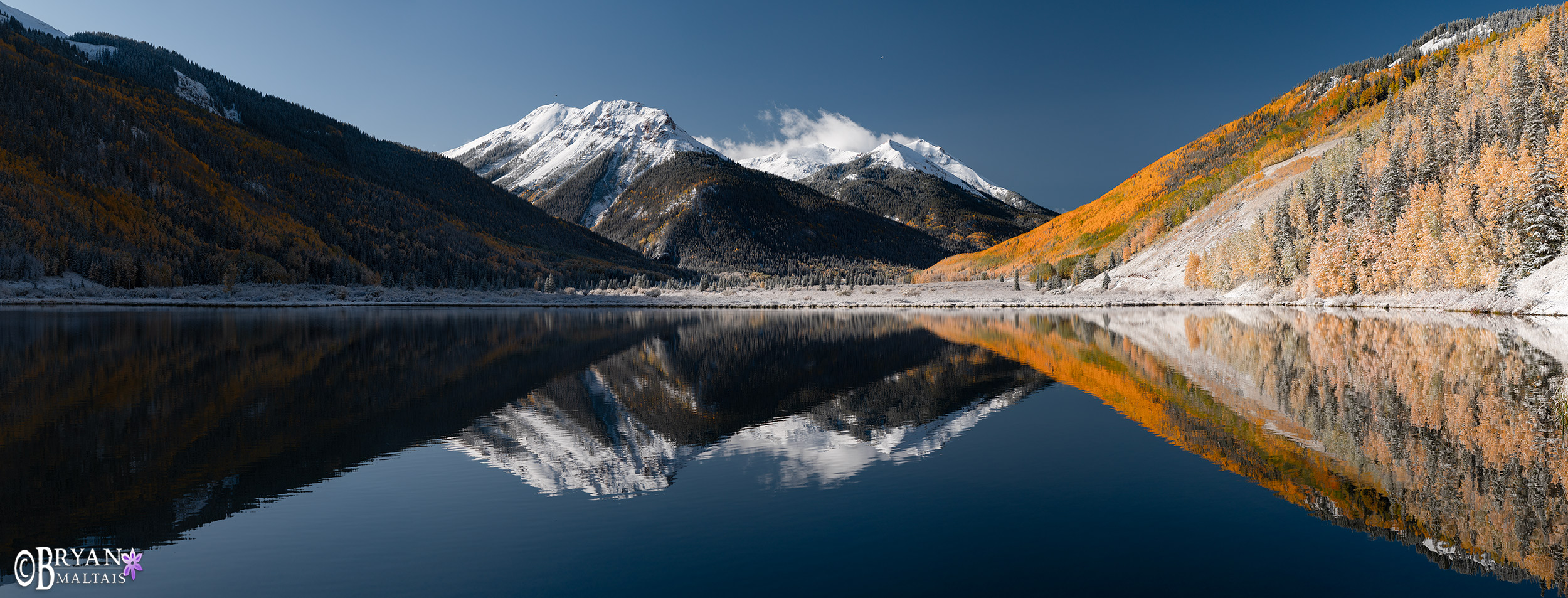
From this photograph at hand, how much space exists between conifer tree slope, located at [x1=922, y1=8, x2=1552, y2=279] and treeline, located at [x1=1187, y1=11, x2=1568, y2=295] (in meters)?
27.2

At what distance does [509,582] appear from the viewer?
301 inches

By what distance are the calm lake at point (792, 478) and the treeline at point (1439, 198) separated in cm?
3719

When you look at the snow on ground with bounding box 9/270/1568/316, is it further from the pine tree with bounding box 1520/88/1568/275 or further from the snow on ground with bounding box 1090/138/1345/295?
the snow on ground with bounding box 1090/138/1345/295

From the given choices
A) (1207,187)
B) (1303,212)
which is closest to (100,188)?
(1303,212)

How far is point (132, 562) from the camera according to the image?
315 inches

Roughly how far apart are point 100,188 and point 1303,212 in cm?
15814

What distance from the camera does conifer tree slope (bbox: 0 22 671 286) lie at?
293 ft

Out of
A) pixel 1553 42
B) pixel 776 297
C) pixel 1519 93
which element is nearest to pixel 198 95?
pixel 776 297

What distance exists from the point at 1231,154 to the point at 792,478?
182703mm

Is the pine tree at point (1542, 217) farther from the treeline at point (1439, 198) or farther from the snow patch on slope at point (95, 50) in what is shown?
the snow patch on slope at point (95, 50)

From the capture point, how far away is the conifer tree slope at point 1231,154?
13088 cm

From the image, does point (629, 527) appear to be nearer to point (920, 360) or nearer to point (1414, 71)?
point (920, 360)

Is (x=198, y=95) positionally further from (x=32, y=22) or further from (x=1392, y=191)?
(x=1392, y=191)

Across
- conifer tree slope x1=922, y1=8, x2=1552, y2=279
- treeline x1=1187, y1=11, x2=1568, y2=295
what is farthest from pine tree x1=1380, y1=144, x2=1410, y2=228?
conifer tree slope x1=922, y1=8, x2=1552, y2=279
